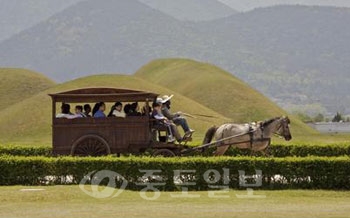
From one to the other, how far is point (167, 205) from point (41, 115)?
188 feet

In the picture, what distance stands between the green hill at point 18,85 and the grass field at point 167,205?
6881 centimetres

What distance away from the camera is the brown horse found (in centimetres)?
2794

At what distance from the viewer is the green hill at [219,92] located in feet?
→ 314

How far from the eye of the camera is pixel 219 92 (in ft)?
343

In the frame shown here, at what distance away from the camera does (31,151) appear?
103 feet

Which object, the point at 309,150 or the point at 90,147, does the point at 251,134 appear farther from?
the point at 90,147

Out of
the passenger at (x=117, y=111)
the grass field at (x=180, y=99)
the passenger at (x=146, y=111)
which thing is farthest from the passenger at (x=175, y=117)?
the grass field at (x=180, y=99)

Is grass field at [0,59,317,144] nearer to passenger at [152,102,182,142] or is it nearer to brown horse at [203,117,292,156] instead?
brown horse at [203,117,292,156]

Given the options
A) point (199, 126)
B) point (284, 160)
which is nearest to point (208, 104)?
point (199, 126)

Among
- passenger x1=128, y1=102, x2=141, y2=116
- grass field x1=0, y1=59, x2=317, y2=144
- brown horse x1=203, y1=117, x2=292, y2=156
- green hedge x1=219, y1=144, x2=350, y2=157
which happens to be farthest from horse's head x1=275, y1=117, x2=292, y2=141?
grass field x1=0, y1=59, x2=317, y2=144

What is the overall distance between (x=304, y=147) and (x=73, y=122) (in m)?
8.96

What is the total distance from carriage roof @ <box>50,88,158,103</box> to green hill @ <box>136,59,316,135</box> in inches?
2398

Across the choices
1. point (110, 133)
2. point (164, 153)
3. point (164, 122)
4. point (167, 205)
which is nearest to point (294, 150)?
point (164, 122)

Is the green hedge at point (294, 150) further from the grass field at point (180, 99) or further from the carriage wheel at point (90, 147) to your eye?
the grass field at point (180, 99)
